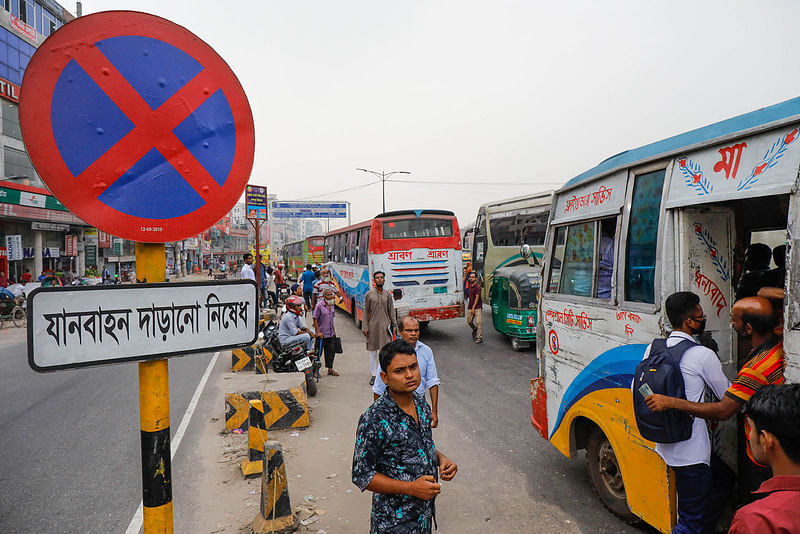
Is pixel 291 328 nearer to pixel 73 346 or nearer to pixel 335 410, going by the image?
pixel 335 410

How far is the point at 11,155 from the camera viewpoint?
25.4 m

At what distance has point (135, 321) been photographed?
164 centimetres

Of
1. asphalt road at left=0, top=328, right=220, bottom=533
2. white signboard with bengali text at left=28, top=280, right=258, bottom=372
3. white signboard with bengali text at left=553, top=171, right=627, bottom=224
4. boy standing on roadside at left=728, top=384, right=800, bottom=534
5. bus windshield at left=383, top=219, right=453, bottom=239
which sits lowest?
asphalt road at left=0, top=328, right=220, bottom=533

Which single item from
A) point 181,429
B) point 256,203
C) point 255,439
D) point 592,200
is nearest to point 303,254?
point 256,203

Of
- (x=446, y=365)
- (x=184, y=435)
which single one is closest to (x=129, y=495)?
(x=184, y=435)

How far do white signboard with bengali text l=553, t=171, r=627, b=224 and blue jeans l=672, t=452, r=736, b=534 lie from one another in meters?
1.75

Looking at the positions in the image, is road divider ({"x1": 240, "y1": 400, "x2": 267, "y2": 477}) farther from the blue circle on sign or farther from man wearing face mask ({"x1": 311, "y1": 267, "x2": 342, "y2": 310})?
man wearing face mask ({"x1": 311, "y1": 267, "x2": 342, "y2": 310})

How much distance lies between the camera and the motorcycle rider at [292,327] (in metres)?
8.07

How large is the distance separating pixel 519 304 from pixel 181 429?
23.6ft

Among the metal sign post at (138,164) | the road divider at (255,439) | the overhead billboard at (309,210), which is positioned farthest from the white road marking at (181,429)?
the overhead billboard at (309,210)

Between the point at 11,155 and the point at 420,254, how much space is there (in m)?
25.4

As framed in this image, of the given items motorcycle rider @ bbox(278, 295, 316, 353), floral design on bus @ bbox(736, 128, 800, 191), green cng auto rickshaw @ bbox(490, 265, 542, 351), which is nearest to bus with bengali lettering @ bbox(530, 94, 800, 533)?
floral design on bus @ bbox(736, 128, 800, 191)

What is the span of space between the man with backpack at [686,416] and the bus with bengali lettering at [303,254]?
27.4 meters

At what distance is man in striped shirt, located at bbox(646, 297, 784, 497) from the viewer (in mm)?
2389
